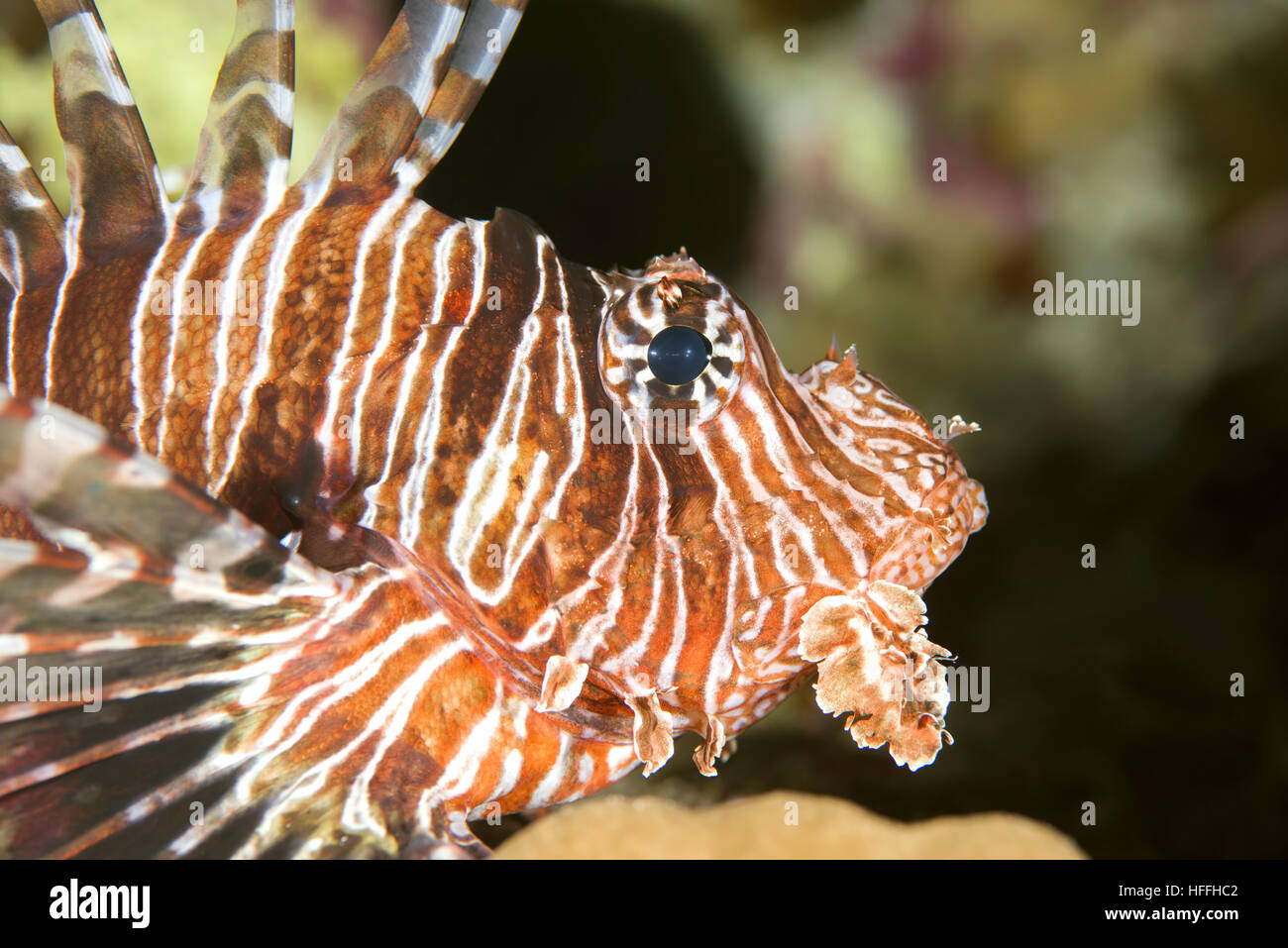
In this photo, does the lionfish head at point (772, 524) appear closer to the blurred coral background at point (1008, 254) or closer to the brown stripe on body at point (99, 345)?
the brown stripe on body at point (99, 345)

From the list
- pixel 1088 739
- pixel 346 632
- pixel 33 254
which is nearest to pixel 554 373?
pixel 346 632

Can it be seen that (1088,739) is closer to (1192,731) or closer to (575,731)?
(1192,731)
